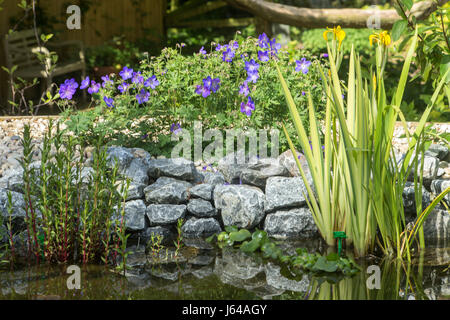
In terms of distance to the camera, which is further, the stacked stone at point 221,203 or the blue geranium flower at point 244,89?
the blue geranium flower at point 244,89

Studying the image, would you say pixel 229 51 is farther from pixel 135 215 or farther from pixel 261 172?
pixel 135 215

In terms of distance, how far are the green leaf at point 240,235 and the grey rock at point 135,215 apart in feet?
1.65

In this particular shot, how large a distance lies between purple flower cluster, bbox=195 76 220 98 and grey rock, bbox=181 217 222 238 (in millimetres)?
854

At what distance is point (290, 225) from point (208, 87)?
1.06 metres

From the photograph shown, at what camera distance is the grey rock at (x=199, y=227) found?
3205mm

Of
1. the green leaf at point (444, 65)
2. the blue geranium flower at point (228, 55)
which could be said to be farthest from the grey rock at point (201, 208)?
the green leaf at point (444, 65)

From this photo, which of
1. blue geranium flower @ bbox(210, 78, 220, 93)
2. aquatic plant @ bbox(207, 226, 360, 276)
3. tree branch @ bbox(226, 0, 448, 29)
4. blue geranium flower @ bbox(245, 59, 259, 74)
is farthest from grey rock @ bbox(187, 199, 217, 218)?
tree branch @ bbox(226, 0, 448, 29)

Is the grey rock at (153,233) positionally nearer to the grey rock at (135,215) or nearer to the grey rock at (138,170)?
the grey rock at (135,215)

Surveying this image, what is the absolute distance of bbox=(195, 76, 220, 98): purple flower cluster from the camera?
3.65 metres

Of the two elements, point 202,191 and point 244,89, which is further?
point 244,89

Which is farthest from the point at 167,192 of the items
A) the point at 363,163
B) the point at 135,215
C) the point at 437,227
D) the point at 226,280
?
the point at 437,227

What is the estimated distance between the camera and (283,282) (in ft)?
8.13

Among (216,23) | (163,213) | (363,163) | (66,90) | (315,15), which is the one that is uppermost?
(216,23)

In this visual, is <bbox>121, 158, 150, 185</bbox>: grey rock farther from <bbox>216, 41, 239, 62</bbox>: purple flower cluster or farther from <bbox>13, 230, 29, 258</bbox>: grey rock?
<bbox>216, 41, 239, 62</bbox>: purple flower cluster
